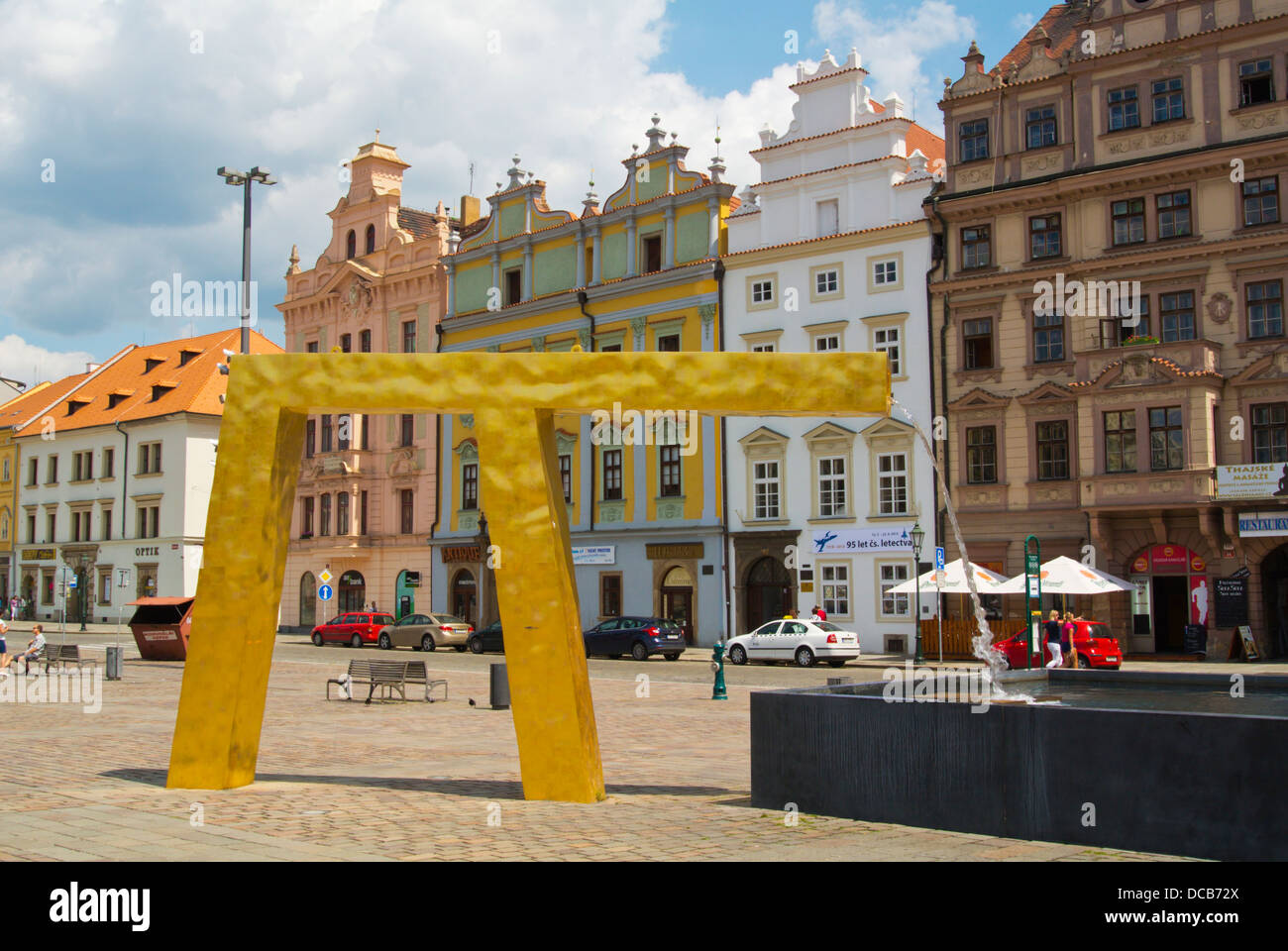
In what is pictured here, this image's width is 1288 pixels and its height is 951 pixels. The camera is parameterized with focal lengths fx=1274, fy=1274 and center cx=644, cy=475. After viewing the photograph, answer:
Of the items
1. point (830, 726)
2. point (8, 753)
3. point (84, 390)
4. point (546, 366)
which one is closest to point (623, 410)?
point (546, 366)

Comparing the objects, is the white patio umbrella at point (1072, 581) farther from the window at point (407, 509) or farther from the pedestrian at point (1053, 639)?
the window at point (407, 509)

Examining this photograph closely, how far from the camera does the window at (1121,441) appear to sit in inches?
1300

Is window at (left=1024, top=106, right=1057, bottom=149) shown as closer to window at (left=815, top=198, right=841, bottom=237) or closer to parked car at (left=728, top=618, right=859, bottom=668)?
window at (left=815, top=198, right=841, bottom=237)

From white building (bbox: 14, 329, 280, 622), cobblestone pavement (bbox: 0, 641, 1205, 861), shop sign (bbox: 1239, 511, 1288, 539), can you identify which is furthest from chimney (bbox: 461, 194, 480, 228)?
cobblestone pavement (bbox: 0, 641, 1205, 861)

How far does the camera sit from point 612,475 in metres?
45.5

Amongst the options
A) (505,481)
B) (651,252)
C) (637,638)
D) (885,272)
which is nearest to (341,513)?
(651,252)

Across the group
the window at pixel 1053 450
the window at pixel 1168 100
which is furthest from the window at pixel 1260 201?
the window at pixel 1053 450

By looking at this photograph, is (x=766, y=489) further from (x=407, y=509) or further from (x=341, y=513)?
(x=341, y=513)

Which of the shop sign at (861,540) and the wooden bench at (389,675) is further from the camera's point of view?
the shop sign at (861,540)

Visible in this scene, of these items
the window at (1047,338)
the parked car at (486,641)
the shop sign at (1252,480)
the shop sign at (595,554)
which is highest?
the window at (1047,338)

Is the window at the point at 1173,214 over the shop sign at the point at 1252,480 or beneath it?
over

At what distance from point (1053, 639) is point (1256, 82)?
679 inches

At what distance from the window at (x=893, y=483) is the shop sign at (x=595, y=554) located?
10.6 m

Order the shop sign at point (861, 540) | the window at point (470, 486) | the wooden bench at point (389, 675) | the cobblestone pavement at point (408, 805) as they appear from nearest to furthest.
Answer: the cobblestone pavement at point (408, 805) < the wooden bench at point (389, 675) < the shop sign at point (861, 540) < the window at point (470, 486)
